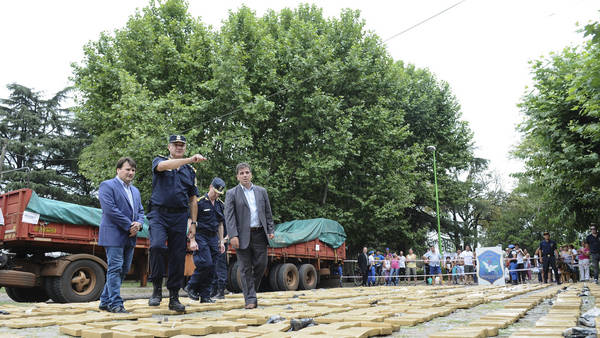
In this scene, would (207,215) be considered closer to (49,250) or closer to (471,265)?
(49,250)

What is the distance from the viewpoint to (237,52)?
17.8 meters

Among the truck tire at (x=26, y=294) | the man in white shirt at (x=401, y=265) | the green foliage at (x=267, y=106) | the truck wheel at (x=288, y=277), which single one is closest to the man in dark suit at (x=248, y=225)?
the truck tire at (x=26, y=294)

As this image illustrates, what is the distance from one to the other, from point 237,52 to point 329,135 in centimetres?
523

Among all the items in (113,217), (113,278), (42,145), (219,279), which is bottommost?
(219,279)

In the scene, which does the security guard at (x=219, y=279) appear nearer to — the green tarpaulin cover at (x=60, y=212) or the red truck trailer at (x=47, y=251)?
the red truck trailer at (x=47, y=251)

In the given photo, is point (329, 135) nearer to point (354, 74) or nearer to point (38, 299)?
point (354, 74)

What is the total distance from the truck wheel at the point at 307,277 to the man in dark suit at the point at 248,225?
25.2ft

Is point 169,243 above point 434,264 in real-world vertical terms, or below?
above

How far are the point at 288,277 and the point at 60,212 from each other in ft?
21.9

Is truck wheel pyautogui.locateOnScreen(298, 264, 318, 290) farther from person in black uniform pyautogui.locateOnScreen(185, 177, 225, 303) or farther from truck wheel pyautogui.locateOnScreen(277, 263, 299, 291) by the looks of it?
person in black uniform pyautogui.locateOnScreen(185, 177, 225, 303)

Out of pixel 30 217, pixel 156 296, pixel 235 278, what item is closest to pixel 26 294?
pixel 30 217

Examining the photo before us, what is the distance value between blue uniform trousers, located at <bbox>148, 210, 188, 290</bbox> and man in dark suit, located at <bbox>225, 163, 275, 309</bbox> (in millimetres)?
945

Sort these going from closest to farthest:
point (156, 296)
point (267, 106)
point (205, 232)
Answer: point (156, 296) → point (205, 232) → point (267, 106)

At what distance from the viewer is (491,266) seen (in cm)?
1463
